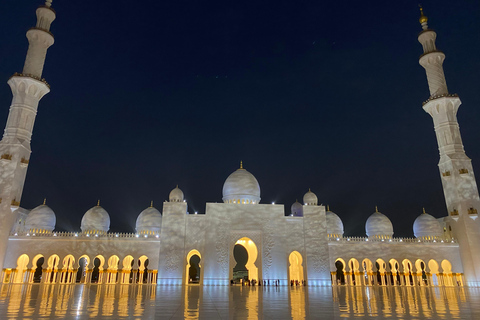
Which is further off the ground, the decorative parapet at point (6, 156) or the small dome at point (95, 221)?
the decorative parapet at point (6, 156)

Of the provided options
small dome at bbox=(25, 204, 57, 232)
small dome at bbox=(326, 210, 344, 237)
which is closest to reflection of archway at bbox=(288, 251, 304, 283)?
small dome at bbox=(326, 210, 344, 237)

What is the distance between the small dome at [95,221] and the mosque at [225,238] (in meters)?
0.10

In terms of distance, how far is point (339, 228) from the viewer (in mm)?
30469

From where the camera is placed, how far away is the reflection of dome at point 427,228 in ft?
94.2

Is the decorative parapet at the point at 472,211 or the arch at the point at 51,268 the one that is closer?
the arch at the point at 51,268

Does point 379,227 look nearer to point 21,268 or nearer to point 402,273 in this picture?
point 402,273

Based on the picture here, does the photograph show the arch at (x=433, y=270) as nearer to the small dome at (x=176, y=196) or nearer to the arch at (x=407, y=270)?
the arch at (x=407, y=270)

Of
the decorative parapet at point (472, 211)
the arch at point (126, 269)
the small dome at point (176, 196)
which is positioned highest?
the small dome at point (176, 196)

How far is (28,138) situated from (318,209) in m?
22.6

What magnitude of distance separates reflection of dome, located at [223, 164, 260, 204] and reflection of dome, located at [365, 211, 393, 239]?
480 inches

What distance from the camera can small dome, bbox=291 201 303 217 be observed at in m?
32.3

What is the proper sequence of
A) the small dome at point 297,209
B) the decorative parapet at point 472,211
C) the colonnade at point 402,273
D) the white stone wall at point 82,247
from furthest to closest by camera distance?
the small dome at point 297,209
the colonnade at point 402,273
the decorative parapet at point 472,211
the white stone wall at point 82,247

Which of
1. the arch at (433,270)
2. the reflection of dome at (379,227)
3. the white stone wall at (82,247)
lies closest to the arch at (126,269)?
the white stone wall at (82,247)

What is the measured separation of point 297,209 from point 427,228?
11641 mm
